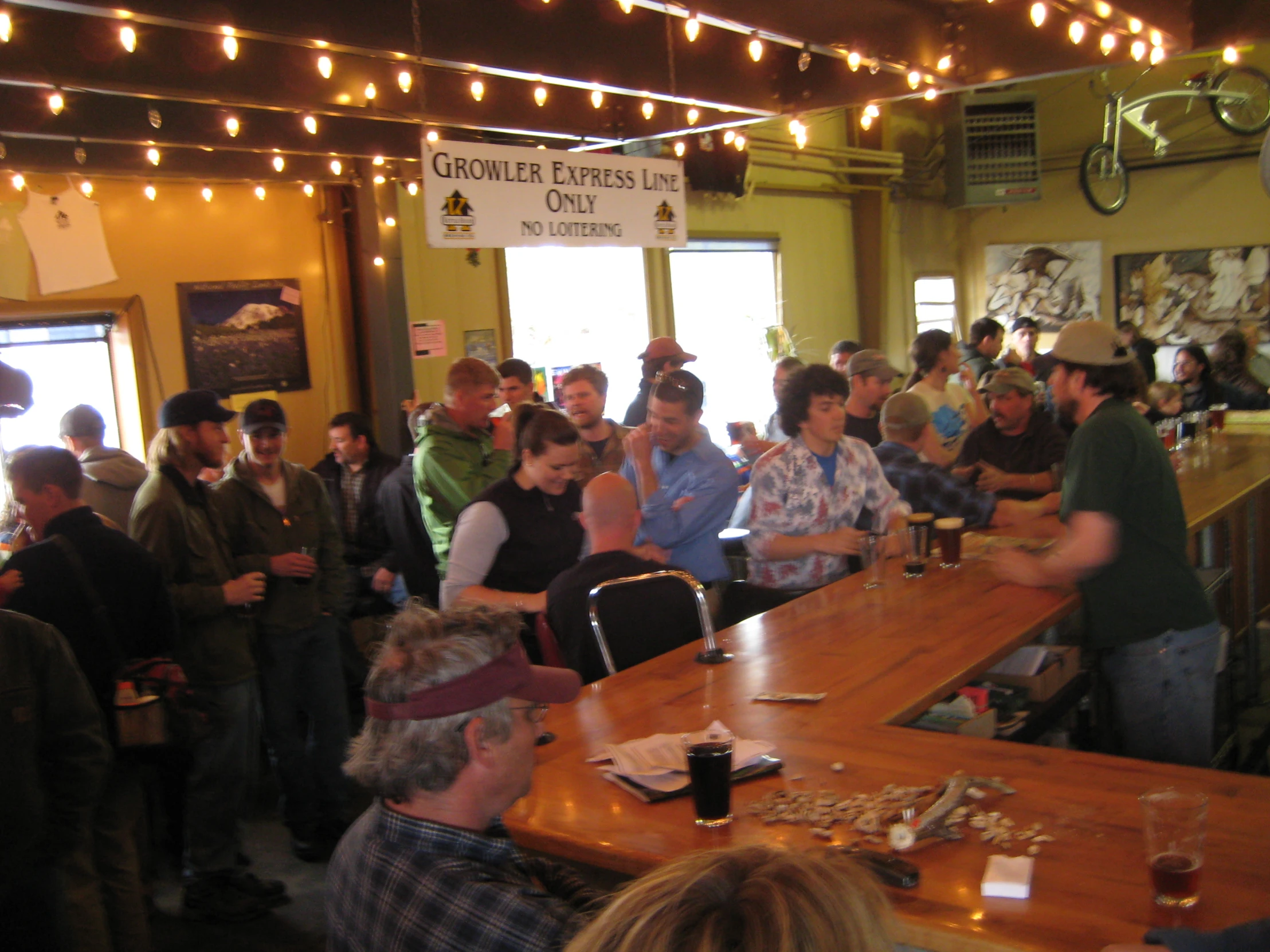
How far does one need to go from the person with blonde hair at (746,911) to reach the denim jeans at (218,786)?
3039 millimetres

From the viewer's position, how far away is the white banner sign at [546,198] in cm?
372

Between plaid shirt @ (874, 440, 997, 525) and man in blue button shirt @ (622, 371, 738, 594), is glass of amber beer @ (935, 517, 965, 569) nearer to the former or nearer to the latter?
plaid shirt @ (874, 440, 997, 525)

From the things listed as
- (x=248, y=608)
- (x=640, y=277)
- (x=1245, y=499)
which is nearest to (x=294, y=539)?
(x=248, y=608)

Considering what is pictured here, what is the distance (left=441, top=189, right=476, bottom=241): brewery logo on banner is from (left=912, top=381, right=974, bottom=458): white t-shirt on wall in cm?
298

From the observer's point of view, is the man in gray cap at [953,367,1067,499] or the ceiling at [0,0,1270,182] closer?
the ceiling at [0,0,1270,182]

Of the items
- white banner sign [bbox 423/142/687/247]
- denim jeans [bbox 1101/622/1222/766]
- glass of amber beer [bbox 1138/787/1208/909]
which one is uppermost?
white banner sign [bbox 423/142/687/247]

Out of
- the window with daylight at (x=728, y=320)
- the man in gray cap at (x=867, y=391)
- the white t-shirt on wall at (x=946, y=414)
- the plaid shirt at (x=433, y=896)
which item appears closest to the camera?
the plaid shirt at (x=433, y=896)

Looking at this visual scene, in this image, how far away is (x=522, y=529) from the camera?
3529 millimetres

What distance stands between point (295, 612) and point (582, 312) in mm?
4660

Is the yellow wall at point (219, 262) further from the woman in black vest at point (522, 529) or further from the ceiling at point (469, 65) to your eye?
the woman in black vest at point (522, 529)

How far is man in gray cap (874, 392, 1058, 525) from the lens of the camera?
4.41 m

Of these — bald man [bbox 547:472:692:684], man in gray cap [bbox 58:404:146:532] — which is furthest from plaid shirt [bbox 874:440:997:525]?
man in gray cap [bbox 58:404:146:532]

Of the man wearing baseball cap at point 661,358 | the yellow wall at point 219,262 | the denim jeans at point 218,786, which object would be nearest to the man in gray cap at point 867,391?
the man wearing baseball cap at point 661,358

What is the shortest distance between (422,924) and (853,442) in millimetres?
2935
